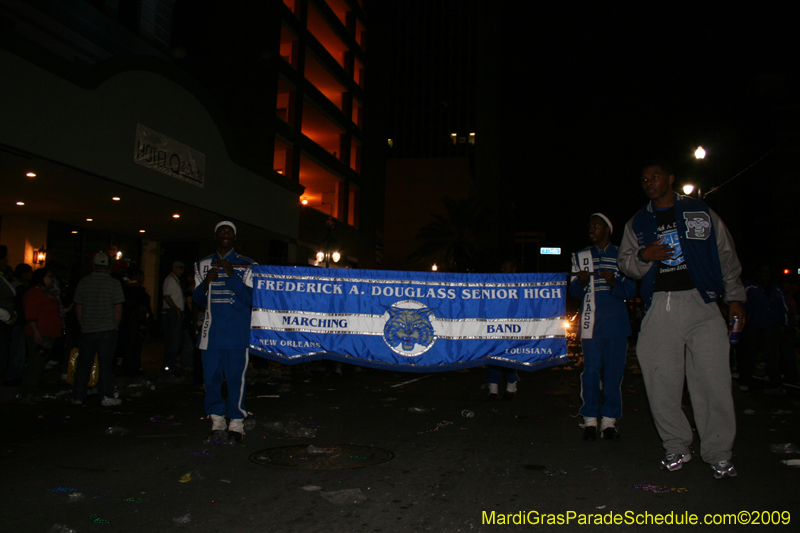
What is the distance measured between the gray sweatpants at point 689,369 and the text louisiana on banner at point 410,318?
2300mm

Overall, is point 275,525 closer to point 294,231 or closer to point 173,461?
point 173,461

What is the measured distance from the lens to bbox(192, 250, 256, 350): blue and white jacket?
5.84 m

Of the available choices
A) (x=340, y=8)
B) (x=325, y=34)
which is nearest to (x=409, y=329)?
(x=325, y=34)

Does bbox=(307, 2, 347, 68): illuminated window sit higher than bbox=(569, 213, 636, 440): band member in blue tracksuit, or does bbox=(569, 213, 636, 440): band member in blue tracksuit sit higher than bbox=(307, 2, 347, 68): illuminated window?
bbox=(307, 2, 347, 68): illuminated window

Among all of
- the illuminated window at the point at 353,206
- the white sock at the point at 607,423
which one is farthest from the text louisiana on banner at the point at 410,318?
the illuminated window at the point at 353,206

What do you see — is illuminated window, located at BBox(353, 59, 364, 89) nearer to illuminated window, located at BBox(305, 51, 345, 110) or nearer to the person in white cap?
illuminated window, located at BBox(305, 51, 345, 110)

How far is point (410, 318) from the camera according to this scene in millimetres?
6961

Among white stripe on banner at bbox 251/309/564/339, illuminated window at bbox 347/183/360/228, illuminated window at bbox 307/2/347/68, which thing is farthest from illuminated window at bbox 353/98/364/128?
white stripe on banner at bbox 251/309/564/339

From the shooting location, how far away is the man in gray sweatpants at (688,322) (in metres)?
4.34

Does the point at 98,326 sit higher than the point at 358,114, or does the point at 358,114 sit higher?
the point at 358,114

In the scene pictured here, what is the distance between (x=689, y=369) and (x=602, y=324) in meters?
1.56

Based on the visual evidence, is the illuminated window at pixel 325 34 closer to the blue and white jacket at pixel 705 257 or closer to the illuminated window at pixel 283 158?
the illuminated window at pixel 283 158

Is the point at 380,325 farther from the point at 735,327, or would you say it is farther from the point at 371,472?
the point at 735,327

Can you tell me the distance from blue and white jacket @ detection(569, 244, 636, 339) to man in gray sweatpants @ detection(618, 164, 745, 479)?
1.16m
